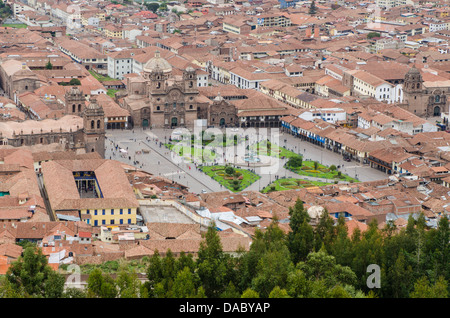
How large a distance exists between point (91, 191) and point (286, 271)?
1016 inches

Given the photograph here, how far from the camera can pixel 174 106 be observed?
79.6 meters

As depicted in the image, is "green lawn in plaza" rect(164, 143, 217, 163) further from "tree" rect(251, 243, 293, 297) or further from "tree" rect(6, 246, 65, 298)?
"tree" rect(251, 243, 293, 297)

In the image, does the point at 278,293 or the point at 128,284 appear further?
the point at 128,284

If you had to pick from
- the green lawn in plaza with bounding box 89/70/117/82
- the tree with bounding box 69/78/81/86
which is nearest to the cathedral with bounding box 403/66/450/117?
the tree with bounding box 69/78/81/86

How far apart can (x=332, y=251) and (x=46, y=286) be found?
13.1 metres

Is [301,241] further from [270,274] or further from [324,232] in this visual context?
[270,274]

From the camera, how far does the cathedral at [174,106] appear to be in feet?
259

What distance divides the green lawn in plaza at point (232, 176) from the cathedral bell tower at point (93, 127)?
7.66 metres

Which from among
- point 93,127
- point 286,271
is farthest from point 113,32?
point 286,271

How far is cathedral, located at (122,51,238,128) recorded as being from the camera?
7894 centimetres

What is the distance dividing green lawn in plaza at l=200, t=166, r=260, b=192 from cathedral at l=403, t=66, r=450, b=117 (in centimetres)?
2382

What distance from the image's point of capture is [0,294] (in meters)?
32.7
